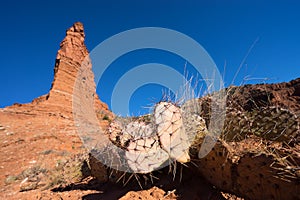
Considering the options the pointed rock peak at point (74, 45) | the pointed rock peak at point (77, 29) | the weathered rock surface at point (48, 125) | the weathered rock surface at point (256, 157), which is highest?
the pointed rock peak at point (77, 29)

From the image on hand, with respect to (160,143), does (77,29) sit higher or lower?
higher

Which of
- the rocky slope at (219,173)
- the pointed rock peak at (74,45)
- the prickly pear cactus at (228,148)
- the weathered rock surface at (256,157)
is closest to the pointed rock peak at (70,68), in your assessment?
the pointed rock peak at (74,45)

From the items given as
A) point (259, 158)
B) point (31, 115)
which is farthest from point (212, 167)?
point (31, 115)

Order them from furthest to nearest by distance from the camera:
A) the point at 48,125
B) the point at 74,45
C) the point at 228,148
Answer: the point at 74,45 → the point at 48,125 → the point at 228,148

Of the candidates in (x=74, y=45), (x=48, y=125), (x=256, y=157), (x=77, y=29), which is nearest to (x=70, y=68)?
(x=74, y=45)

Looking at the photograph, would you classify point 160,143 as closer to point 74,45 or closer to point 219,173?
point 219,173

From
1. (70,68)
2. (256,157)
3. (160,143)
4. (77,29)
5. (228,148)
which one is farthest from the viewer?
(77,29)

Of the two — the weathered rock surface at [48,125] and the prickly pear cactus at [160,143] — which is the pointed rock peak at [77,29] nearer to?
the weathered rock surface at [48,125]

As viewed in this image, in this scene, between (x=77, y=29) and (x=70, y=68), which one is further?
Result: (x=77, y=29)

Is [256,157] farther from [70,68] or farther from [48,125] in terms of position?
[70,68]

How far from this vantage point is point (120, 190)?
2537 mm

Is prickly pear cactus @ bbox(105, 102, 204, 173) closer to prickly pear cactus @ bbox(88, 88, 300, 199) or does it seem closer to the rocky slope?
prickly pear cactus @ bbox(88, 88, 300, 199)

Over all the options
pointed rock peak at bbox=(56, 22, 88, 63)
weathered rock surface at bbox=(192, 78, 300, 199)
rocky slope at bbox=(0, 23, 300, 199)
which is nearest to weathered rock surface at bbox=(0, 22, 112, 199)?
pointed rock peak at bbox=(56, 22, 88, 63)

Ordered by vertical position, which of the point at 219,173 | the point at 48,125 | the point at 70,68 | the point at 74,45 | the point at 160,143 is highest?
the point at 74,45
